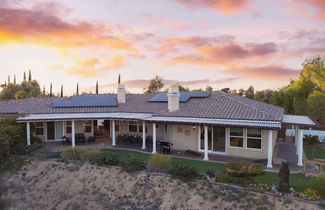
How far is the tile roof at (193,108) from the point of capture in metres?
18.7

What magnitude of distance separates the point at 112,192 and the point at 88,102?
15.1m

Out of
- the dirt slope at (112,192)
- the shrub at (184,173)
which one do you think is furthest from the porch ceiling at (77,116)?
the shrub at (184,173)

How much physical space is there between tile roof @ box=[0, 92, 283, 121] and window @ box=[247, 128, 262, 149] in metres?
1.23

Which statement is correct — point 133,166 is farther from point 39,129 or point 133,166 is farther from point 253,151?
point 39,129

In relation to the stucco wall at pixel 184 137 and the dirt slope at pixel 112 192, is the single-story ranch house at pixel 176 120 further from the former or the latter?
the dirt slope at pixel 112 192

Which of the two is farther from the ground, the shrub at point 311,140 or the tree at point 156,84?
the tree at point 156,84

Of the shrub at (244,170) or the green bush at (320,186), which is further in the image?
the shrub at (244,170)

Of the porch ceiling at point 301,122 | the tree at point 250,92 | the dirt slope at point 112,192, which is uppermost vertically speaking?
the tree at point 250,92

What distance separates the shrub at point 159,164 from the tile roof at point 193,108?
5489 mm

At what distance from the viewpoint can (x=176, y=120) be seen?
19.3 metres

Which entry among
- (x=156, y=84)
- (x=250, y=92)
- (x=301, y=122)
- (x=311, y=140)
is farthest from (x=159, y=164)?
(x=156, y=84)

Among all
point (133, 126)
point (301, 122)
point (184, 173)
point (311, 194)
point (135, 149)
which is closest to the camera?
point (311, 194)

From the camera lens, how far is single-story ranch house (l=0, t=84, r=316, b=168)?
17891mm

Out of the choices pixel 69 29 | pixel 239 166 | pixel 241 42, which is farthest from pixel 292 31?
pixel 69 29
